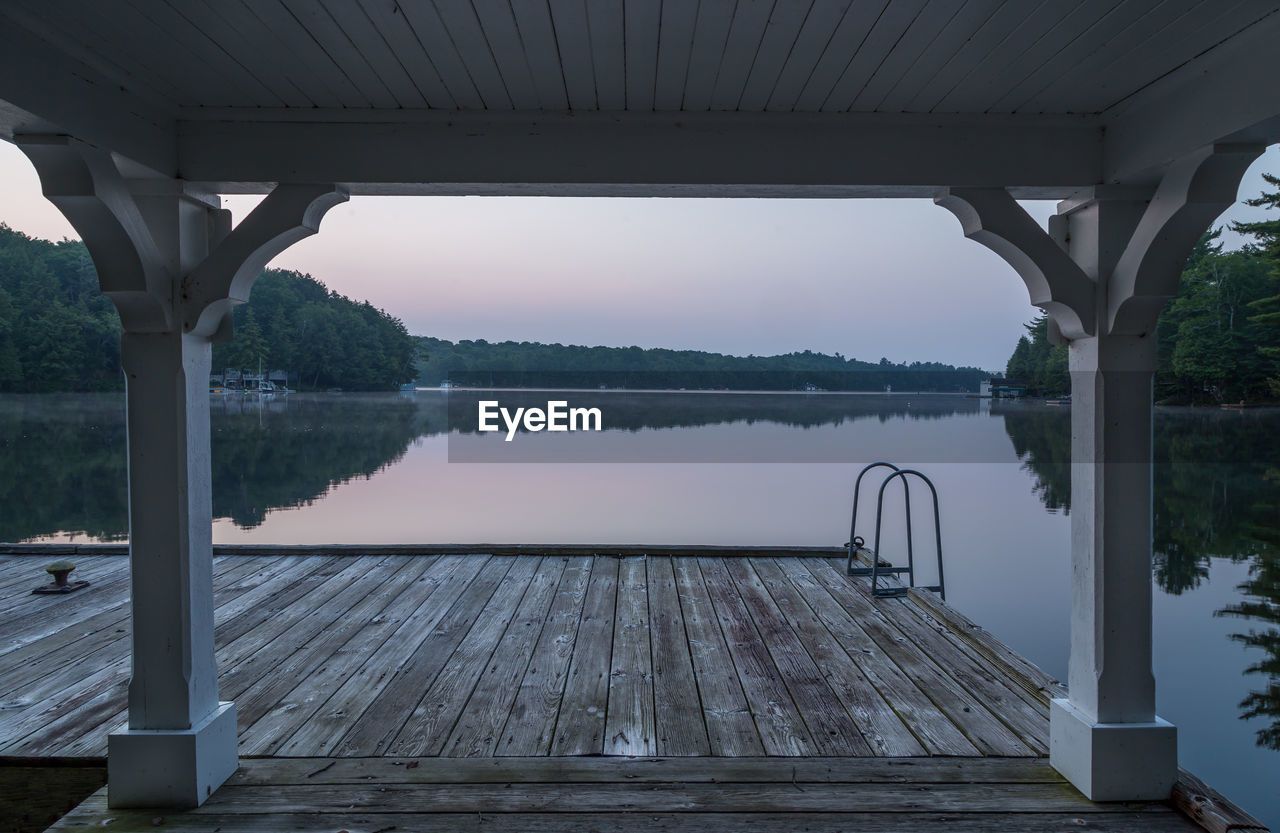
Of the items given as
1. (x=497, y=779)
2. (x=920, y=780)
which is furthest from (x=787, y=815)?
(x=497, y=779)

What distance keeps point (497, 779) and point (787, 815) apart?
89 centimetres

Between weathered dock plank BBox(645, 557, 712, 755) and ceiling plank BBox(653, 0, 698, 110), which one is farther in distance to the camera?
weathered dock plank BBox(645, 557, 712, 755)

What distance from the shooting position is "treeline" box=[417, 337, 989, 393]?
60.6 ft

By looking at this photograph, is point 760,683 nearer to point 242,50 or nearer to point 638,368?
point 242,50

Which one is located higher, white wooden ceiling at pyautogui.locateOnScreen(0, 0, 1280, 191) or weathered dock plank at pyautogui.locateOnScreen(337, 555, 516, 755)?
white wooden ceiling at pyautogui.locateOnScreen(0, 0, 1280, 191)

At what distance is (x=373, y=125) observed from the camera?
217 centimetres

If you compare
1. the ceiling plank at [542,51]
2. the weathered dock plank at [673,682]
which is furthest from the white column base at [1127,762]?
the ceiling plank at [542,51]

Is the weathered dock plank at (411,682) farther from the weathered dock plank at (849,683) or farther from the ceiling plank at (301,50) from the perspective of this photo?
the ceiling plank at (301,50)

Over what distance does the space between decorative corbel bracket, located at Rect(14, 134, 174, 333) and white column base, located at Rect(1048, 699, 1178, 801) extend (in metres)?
3.08

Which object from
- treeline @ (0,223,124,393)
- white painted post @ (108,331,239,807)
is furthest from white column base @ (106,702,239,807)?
treeline @ (0,223,124,393)

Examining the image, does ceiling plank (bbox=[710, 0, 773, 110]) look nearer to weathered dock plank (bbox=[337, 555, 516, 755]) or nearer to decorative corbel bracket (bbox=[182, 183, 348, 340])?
decorative corbel bracket (bbox=[182, 183, 348, 340])

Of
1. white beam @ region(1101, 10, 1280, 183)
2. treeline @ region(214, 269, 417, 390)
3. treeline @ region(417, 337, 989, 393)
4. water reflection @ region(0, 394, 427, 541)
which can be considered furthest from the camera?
treeline @ region(214, 269, 417, 390)

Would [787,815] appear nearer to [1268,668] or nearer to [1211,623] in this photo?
[1268,668]

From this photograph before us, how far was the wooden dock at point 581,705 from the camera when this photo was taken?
6.82ft
